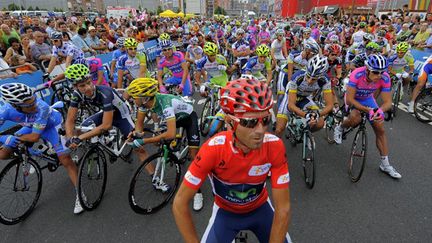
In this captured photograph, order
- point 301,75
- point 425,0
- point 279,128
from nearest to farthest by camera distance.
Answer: point 301,75 → point 279,128 → point 425,0

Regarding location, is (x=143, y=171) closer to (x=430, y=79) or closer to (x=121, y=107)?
(x=121, y=107)

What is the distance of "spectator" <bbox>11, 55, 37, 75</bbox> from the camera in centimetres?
752

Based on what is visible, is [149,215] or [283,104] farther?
[283,104]

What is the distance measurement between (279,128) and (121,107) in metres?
2.94

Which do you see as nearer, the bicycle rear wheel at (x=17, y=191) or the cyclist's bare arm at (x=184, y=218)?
the cyclist's bare arm at (x=184, y=218)

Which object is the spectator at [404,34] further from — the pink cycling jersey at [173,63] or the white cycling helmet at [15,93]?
the white cycling helmet at [15,93]

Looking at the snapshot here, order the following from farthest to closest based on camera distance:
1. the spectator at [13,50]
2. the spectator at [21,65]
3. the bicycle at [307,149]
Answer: the spectator at [13,50] → the spectator at [21,65] → the bicycle at [307,149]

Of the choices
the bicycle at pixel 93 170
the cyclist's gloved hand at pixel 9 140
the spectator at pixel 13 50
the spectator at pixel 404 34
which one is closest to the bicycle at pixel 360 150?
the bicycle at pixel 93 170

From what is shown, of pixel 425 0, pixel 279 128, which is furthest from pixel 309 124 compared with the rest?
pixel 425 0

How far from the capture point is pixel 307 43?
22.6 ft

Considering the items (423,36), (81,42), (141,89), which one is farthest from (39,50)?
(423,36)

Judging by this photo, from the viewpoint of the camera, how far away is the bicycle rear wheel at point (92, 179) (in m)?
3.84

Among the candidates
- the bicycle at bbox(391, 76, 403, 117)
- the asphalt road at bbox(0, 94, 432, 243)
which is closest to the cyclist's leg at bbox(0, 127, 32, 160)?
the asphalt road at bbox(0, 94, 432, 243)

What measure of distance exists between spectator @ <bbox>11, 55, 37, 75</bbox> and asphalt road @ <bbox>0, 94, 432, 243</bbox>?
4.17m
